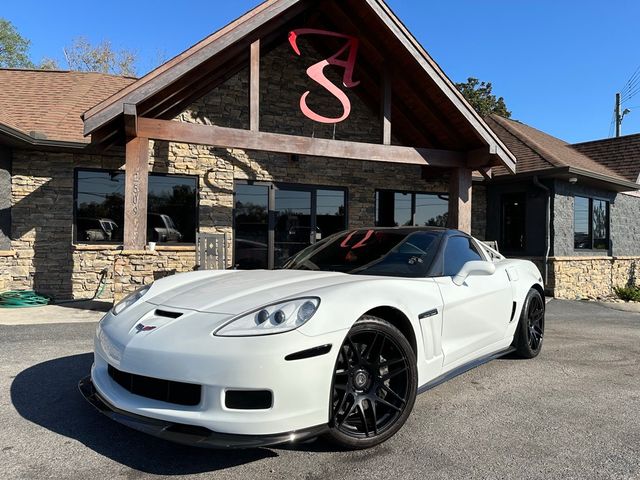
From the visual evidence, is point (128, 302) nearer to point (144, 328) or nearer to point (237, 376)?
point (144, 328)

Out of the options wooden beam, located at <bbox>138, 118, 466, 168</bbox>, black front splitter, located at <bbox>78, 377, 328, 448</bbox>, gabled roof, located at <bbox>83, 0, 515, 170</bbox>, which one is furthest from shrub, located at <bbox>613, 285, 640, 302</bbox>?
black front splitter, located at <bbox>78, 377, 328, 448</bbox>

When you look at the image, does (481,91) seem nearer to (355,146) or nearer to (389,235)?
(355,146)

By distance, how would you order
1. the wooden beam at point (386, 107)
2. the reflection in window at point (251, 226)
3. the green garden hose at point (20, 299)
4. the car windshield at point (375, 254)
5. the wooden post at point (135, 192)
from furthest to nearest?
the reflection in window at point (251, 226)
the wooden beam at point (386, 107)
the green garden hose at point (20, 299)
the wooden post at point (135, 192)
the car windshield at point (375, 254)

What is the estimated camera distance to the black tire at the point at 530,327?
15.0 ft

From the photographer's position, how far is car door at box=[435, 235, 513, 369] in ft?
11.0

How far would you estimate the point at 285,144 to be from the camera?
786 cm

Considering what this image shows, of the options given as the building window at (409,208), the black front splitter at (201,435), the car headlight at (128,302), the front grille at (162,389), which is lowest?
the black front splitter at (201,435)

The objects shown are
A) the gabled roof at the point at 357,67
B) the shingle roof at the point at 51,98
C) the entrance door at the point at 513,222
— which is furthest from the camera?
the entrance door at the point at 513,222

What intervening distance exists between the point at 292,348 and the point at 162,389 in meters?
0.72

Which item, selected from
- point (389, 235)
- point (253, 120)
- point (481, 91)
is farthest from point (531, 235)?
point (481, 91)

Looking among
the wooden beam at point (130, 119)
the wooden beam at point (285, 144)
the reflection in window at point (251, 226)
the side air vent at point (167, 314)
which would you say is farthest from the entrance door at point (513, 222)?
the side air vent at point (167, 314)

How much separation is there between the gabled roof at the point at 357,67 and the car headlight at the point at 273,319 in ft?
17.4

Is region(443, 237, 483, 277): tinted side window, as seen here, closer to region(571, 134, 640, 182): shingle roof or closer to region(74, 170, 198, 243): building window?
region(74, 170, 198, 243): building window

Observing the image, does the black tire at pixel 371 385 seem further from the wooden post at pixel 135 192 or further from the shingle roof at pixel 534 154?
the shingle roof at pixel 534 154
